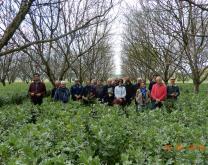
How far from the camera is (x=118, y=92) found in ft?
49.3

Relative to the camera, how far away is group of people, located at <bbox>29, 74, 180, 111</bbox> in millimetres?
13641

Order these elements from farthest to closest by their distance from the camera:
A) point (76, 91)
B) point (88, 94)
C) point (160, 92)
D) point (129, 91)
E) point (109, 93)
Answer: point (76, 91), point (88, 94), point (109, 93), point (129, 91), point (160, 92)

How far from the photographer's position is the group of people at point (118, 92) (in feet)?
44.8

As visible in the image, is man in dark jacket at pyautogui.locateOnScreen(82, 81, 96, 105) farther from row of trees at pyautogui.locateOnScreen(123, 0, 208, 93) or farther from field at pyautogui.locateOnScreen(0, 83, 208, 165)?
field at pyautogui.locateOnScreen(0, 83, 208, 165)

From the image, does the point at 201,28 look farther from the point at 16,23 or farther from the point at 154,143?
the point at 154,143

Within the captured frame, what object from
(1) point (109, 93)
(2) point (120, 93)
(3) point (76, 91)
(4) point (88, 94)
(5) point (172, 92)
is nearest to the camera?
(5) point (172, 92)

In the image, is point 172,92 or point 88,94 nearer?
point 172,92

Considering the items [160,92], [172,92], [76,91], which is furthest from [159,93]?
[76,91]

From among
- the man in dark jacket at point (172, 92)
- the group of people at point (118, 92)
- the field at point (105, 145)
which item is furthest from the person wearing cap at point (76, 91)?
the field at point (105, 145)

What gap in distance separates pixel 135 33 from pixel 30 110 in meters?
18.8

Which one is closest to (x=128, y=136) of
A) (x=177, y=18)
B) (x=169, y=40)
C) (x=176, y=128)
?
(x=176, y=128)

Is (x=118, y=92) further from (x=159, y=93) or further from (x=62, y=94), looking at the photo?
(x=62, y=94)

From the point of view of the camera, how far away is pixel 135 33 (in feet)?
95.3

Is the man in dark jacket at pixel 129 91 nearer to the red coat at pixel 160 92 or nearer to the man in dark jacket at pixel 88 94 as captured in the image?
the man in dark jacket at pixel 88 94
